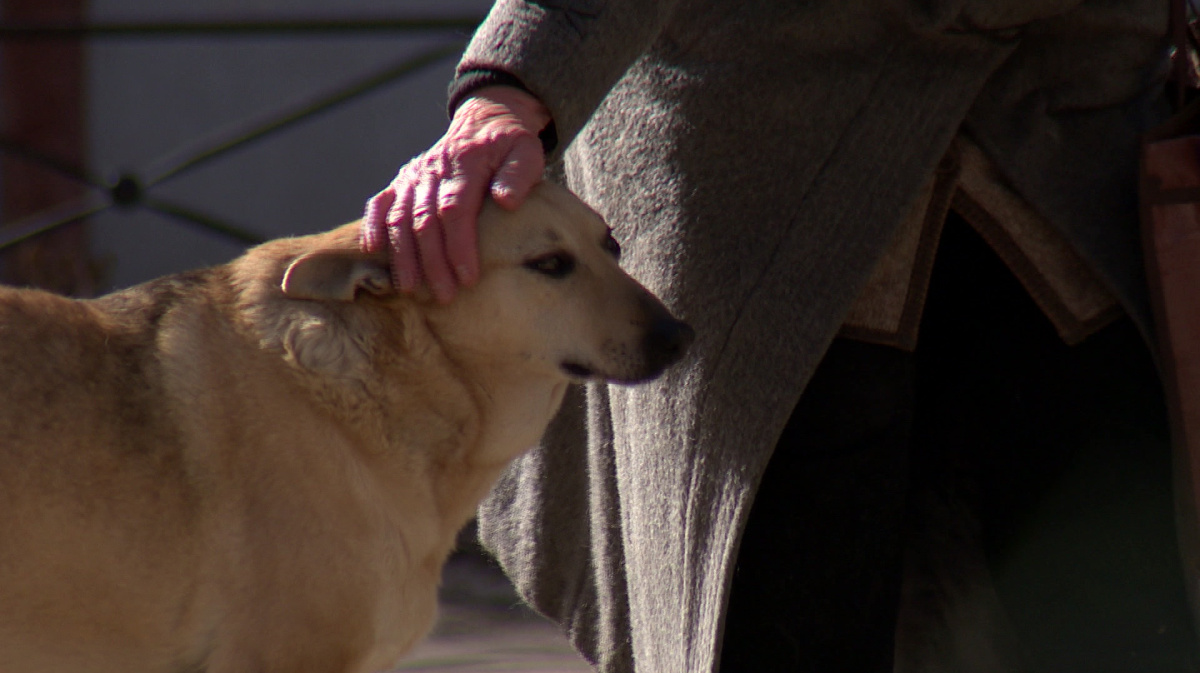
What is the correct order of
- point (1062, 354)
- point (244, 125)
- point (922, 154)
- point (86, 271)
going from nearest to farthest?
point (922, 154) < point (1062, 354) < point (244, 125) < point (86, 271)

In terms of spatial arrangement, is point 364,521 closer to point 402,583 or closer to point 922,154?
point 402,583

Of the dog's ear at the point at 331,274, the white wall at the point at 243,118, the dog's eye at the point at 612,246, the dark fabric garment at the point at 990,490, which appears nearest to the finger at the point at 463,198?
the dog's ear at the point at 331,274

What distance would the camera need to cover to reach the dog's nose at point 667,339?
2129 mm

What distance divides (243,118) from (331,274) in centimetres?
Answer: 489

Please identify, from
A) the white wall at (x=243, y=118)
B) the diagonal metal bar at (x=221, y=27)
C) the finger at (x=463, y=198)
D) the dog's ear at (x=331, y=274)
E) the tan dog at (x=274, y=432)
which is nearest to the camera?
the finger at (x=463, y=198)

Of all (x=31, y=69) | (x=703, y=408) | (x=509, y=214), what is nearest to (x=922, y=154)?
(x=703, y=408)

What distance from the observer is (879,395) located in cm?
210

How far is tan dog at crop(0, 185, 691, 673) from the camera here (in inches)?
80.7

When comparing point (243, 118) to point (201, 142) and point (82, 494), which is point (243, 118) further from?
point (82, 494)

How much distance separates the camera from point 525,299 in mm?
2346

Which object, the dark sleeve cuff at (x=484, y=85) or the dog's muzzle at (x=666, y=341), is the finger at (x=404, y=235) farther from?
the dog's muzzle at (x=666, y=341)

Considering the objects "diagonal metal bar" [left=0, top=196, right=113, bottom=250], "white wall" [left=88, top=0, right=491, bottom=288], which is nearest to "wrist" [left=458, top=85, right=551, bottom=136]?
"diagonal metal bar" [left=0, top=196, right=113, bottom=250]

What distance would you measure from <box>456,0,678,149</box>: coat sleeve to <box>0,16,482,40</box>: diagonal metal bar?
3.37 m

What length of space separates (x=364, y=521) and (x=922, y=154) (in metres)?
1.05
